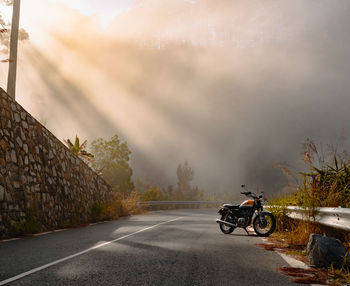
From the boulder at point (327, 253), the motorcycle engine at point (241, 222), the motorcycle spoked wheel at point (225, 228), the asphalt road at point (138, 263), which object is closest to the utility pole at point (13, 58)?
the asphalt road at point (138, 263)

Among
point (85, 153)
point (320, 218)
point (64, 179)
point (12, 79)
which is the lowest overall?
point (320, 218)

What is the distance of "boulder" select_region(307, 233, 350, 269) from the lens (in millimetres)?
6219

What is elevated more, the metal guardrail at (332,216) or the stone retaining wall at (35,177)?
the stone retaining wall at (35,177)

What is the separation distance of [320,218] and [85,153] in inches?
762

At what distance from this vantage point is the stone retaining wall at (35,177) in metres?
11.9

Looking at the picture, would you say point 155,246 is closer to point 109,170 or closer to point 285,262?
point 285,262

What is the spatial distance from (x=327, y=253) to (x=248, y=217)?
20.1 ft

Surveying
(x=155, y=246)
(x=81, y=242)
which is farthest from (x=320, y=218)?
(x=81, y=242)

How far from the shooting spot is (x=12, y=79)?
20719 millimetres

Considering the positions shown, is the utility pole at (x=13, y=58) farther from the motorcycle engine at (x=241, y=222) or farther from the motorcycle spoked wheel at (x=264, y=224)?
the motorcycle spoked wheel at (x=264, y=224)

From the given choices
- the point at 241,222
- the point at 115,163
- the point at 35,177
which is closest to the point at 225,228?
→ the point at 241,222

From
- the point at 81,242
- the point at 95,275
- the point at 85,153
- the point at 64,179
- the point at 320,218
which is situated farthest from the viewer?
the point at 85,153

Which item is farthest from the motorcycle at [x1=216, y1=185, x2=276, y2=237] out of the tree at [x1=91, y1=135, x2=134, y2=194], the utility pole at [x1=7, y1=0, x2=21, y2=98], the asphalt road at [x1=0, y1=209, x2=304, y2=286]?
the tree at [x1=91, y1=135, x2=134, y2=194]

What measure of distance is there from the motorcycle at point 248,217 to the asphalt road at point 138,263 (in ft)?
7.24
